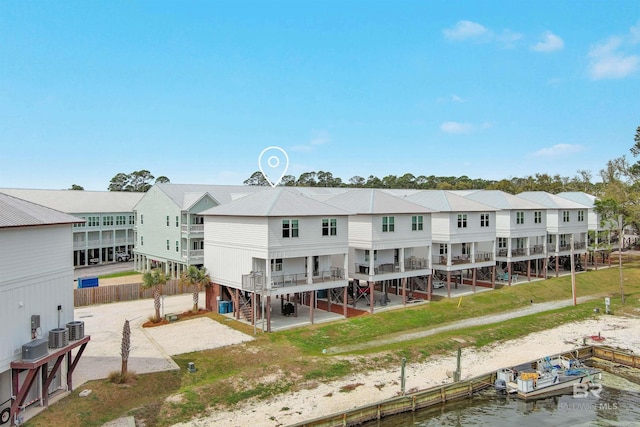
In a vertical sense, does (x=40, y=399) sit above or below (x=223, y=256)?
below

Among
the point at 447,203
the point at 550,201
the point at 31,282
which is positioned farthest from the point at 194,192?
the point at 550,201

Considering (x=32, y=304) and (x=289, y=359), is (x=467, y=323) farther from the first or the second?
(x=32, y=304)

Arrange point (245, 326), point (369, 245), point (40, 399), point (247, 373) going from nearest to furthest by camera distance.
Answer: point (40, 399) → point (247, 373) → point (245, 326) → point (369, 245)

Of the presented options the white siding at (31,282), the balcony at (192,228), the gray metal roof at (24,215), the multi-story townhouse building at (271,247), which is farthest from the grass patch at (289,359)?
the balcony at (192,228)

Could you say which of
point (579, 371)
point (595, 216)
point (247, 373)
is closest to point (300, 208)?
point (247, 373)

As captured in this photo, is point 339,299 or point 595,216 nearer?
point 339,299

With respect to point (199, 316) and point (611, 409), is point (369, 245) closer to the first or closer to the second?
point (199, 316)
